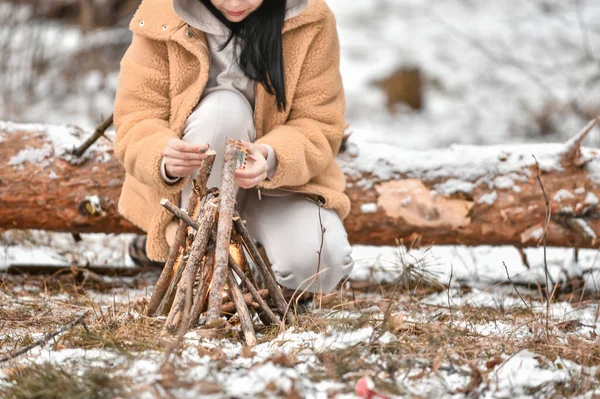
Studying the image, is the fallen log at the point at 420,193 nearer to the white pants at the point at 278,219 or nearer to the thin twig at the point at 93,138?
the thin twig at the point at 93,138

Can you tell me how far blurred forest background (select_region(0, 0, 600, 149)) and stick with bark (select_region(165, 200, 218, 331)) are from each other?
4.09 m

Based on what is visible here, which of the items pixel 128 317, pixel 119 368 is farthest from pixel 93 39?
pixel 119 368

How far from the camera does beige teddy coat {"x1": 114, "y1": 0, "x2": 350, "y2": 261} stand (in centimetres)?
227

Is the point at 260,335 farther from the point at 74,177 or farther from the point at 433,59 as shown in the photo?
the point at 433,59

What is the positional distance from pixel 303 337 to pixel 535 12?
685 centimetres

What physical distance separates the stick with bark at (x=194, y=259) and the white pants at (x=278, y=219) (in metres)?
0.40

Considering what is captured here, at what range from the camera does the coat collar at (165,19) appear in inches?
89.7

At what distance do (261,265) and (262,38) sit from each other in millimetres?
777

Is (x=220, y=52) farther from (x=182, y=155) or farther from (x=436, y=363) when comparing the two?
(x=436, y=363)

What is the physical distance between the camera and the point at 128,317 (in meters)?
2.00

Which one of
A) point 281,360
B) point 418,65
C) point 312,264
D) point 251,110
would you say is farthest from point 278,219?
point 418,65

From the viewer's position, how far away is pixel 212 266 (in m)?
1.98

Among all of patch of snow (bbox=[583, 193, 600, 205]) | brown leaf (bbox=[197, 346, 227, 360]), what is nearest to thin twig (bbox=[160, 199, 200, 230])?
brown leaf (bbox=[197, 346, 227, 360])

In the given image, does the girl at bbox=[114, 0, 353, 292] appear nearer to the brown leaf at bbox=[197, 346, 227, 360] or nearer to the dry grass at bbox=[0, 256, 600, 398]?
the dry grass at bbox=[0, 256, 600, 398]
